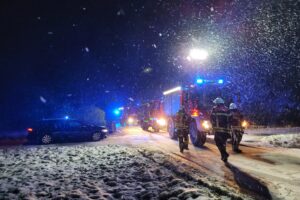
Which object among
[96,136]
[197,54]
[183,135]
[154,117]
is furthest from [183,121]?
[154,117]

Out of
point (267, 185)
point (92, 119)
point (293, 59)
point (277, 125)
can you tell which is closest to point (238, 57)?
point (293, 59)

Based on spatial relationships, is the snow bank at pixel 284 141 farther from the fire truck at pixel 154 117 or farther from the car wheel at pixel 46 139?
the car wheel at pixel 46 139

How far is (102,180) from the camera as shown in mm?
7547

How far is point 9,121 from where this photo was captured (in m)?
34.0

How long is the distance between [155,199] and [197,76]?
410 inches

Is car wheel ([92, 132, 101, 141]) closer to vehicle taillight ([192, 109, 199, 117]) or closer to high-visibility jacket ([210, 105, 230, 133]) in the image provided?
vehicle taillight ([192, 109, 199, 117])

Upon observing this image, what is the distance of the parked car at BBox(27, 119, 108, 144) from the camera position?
1889 cm

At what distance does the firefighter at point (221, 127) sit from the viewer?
1056 centimetres

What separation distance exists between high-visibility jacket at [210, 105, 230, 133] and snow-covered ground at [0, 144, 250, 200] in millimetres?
1916

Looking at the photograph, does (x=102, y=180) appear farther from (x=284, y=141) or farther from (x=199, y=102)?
(x=284, y=141)

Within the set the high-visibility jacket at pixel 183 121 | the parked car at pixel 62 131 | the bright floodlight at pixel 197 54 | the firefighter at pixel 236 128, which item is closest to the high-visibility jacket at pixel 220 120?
the firefighter at pixel 236 128

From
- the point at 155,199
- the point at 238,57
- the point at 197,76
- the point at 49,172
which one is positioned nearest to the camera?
the point at 155,199

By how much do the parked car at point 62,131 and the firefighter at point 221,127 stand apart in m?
11.1

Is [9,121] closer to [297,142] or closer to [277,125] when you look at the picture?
[277,125]
